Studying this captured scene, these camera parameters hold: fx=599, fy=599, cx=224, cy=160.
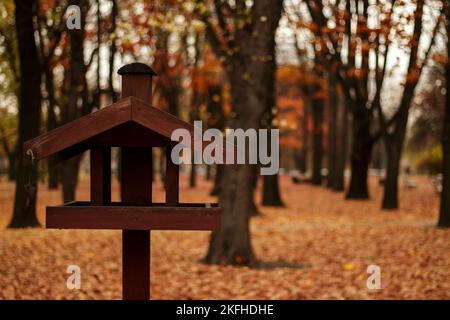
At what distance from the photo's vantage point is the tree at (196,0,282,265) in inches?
425

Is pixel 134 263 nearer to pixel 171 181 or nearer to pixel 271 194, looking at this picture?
pixel 171 181

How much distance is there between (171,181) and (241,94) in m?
6.65

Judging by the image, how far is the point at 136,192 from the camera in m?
4.53

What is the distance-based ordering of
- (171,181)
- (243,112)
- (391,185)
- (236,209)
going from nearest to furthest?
(171,181), (243,112), (236,209), (391,185)

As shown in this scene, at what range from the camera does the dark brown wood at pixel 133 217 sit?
424 centimetres

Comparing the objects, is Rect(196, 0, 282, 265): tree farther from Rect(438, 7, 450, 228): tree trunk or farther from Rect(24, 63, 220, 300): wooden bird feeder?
Rect(24, 63, 220, 300): wooden bird feeder

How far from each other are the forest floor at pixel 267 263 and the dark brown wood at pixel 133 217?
15.7 feet

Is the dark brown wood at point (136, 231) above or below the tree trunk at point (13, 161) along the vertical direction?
below

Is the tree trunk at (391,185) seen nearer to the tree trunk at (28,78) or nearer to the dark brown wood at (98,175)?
the tree trunk at (28,78)

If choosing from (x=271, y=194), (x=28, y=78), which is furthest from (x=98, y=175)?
(x=271, y=194)

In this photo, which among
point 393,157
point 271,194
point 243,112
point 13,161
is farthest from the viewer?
point 13,161

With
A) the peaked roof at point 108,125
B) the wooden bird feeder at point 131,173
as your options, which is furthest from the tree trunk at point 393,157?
the peaked roof at point 108,125

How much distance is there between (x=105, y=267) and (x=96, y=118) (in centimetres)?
728

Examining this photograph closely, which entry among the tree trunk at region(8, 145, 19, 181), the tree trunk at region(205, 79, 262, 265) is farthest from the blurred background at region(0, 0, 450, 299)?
the tree trunk at region(8, 145, 19, 181)
